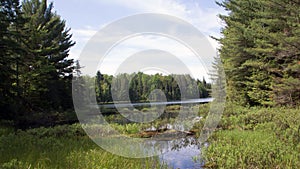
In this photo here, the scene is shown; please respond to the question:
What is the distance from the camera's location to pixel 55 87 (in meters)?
22.8

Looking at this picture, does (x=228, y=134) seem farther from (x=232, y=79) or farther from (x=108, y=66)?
(x=232, y=79)

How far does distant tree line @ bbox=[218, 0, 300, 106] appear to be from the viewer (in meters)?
13.7

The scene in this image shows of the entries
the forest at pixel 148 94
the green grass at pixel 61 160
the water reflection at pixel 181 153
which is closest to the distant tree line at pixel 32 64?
the forest at pixel 148 94

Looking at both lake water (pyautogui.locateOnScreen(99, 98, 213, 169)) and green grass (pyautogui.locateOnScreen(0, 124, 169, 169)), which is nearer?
green grass (pyautogui.locateOnScreen(0, 124, 169, 169))

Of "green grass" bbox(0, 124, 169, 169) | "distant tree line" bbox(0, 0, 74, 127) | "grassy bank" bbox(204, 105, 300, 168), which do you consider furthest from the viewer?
"distant tree line" bbox(0, 0, 74, 127)

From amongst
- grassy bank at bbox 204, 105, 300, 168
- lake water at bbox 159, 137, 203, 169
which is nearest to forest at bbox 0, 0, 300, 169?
grassy bank at bbox 204, 105, 300, 168

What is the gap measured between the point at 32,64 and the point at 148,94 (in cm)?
1345

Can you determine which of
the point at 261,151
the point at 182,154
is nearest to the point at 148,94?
the point at 182,154

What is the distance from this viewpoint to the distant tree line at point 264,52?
13.7 meters

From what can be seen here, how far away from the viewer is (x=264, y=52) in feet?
53.6

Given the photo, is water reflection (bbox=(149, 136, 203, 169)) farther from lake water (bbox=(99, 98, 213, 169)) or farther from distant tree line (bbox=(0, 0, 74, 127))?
distant tree line (bbox=(0, 0, 74, 127))

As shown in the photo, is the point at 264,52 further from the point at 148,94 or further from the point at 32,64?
the point at 32,64

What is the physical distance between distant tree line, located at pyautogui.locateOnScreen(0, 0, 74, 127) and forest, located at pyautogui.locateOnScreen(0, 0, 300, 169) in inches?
2.6

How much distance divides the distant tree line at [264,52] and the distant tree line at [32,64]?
1461cm
